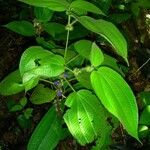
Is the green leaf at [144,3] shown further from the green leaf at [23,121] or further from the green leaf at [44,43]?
the green leaf at [23,121]

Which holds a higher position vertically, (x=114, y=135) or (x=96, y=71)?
(x=96, y=71)

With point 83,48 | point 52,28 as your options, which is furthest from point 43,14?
point 83,48

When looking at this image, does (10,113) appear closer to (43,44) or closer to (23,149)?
(23,149)

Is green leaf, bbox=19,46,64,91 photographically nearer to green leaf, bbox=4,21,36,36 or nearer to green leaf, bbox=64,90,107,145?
green leaf, bbox=64,90,107,145

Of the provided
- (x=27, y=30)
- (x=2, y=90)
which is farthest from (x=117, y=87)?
(x=27, y=30)

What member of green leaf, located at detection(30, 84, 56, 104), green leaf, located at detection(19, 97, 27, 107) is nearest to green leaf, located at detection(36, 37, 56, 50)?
green leaf, located at detection(30, 84, 56, 104)

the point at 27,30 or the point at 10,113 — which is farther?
the point at 10,113
